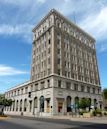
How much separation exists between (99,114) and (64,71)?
66.8 feet

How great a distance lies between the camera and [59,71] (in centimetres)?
6291

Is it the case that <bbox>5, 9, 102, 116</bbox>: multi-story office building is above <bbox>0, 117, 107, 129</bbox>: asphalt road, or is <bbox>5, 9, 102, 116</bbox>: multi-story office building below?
above

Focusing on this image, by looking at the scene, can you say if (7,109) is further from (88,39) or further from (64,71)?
(88,39)

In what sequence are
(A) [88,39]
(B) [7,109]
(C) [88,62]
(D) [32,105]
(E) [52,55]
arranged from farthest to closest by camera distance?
(B) [7,109]
(A) [88,39]
(C) [88,62]
(D) [32,105]
(E) [52,55]

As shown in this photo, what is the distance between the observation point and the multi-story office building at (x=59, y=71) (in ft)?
199

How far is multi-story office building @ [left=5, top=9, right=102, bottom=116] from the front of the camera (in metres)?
60.6

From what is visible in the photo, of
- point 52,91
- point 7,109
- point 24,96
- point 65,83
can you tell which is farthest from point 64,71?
point 7,109

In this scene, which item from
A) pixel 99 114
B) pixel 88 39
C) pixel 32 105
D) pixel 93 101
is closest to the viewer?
pixel 99 114

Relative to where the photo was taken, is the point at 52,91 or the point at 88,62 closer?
the point at 52,91

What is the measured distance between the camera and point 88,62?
80.1 m

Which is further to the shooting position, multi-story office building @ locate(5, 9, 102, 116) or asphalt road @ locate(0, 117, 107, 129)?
multi-story office building @ locate(5, 9, 102, 116)

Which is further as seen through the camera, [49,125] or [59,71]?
[59,71]

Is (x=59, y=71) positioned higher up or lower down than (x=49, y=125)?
higher up

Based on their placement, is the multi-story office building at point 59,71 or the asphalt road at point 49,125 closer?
the asphalt road at point 49,125
